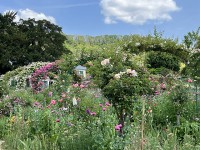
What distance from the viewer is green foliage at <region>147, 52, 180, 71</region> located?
791 inches

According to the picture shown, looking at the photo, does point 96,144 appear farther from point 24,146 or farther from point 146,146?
point 24,146

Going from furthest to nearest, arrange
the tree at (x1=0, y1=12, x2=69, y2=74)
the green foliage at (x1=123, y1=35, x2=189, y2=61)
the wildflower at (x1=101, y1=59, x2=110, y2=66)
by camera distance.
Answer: the tree at (x1=0, y1=12, x2=69, y2=74) → the green foliage at (x1=123, y1=35, x2=189, y2=61) → the wildflower at (x1=101, y1=59, x2=110, y2=66)

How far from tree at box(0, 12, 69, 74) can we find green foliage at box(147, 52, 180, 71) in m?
13.7

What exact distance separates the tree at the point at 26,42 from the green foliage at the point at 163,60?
13.7 metres

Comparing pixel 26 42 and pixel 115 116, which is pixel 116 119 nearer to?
pixel 115 116

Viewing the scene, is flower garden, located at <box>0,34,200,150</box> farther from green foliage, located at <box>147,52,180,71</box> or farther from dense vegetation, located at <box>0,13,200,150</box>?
green foliage, located at <box>147,52,180,71</box>

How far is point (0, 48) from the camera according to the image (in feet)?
93.4

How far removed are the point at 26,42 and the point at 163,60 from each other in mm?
15657

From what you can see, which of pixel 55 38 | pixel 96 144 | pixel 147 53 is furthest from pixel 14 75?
pixel 55 38

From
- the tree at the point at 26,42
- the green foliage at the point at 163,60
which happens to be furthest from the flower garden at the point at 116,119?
the tree at the point at 26,42

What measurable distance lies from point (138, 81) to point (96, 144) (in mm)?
1103

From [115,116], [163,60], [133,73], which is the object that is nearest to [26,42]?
[163,60]

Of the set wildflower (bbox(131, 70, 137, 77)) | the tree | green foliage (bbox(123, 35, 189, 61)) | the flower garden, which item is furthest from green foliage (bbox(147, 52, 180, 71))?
wildflower (bbox(131, 70, 137, 77))

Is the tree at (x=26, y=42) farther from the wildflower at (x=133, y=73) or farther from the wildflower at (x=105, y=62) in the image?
the wildflower at (x=133, y=73)
